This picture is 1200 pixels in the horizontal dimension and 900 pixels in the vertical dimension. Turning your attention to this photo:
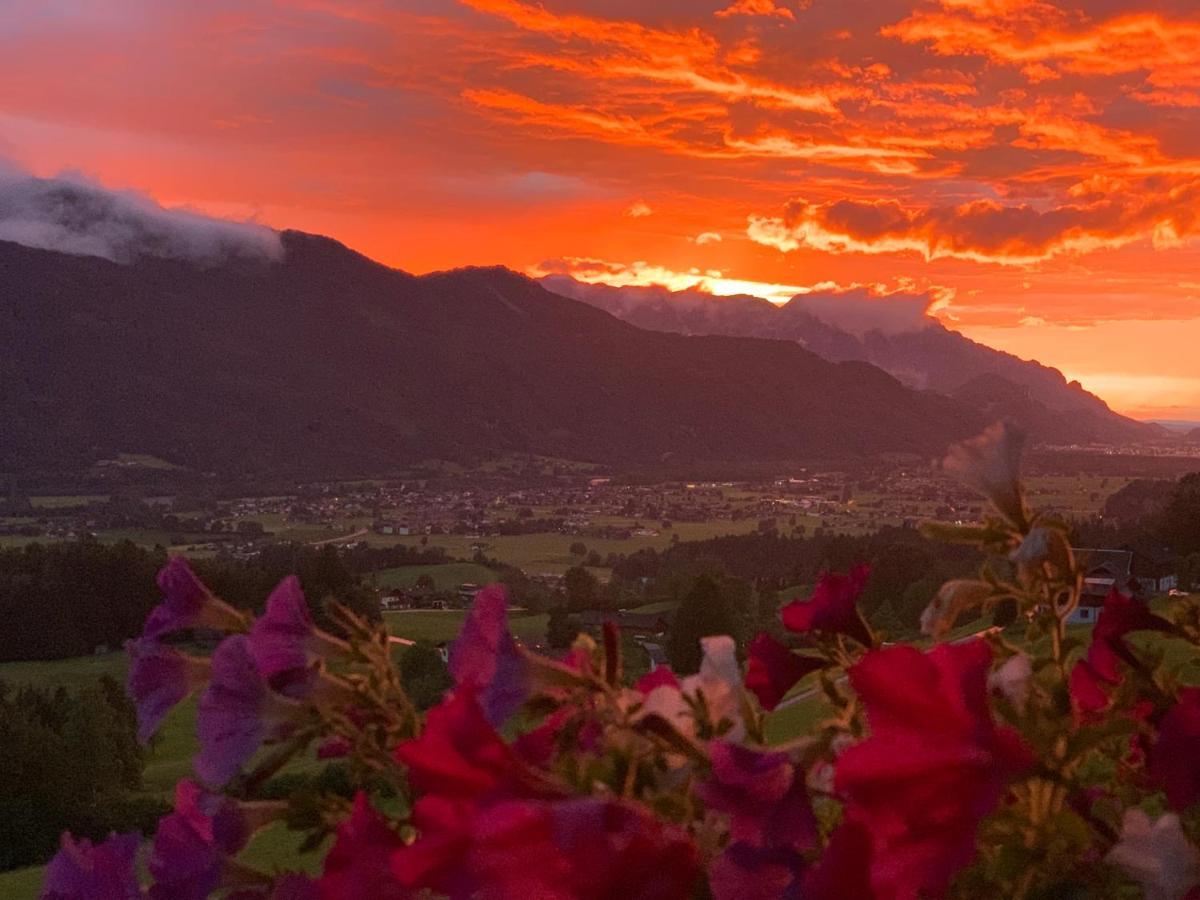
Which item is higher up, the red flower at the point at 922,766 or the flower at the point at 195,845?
the red flower at the point at 922,766

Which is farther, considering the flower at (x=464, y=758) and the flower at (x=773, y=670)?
the flower at (x=773, y=670)

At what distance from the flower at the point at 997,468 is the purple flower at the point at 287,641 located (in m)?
0.62

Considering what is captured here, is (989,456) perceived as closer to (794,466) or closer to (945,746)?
(945,746)

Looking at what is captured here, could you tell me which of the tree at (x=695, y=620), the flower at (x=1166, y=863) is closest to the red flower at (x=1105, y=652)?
the flower at (x=1166, y=863)

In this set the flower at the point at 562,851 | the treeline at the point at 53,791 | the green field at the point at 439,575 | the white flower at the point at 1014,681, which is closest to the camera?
the flower at the point at 562,851

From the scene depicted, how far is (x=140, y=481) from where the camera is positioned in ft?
539

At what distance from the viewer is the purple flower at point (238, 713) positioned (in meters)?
1.16

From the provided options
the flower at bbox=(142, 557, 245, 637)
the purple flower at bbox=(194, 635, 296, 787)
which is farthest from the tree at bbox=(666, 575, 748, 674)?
the purple flower at bbox=(194, 635, 296, 787)

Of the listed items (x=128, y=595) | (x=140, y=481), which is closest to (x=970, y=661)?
(x=128, y=595)

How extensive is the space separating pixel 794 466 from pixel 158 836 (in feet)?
655

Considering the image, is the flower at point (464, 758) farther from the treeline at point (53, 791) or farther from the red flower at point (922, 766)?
the treeline at point (53, 791)

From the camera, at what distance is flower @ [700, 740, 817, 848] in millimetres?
886

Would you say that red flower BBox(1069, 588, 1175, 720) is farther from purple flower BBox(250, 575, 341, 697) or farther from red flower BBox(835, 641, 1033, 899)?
purple flower BBox(250, 575, 341, 697)

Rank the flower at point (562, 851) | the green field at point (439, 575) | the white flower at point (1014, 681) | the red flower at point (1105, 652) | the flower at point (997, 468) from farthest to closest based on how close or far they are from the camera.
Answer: the green field at point (439, 575), the red flower at point (1105, 652), the flower at point (997, 468), the white flower at point (1014, 681), the flower at point (562, 851)
